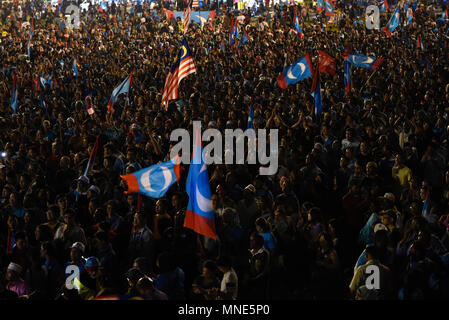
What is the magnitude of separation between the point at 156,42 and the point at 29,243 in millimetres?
23724

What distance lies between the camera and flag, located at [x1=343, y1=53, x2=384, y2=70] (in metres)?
15.7

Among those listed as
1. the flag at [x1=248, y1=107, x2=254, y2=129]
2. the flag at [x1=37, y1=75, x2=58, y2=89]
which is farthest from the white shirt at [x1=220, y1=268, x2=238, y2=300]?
the flag at [x1=37, y1=75, x2=58, y2=89]

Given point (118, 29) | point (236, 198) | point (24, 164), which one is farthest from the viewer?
point (118, 29)

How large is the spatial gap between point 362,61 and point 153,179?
33.2 feet

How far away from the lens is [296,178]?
924 cm

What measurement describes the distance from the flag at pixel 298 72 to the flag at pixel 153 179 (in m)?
7.35

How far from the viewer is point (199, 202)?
22.3 feet

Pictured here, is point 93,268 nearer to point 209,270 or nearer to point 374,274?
point 209,270

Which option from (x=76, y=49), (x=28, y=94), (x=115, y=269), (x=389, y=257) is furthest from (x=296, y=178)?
(x=76, y=49)

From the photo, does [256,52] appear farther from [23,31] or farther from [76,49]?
[23,31]

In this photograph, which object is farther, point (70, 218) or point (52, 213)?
point (52, 213)

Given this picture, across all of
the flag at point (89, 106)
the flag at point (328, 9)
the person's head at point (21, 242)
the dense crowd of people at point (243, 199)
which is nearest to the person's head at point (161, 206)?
the dense crowd of people at point (243, 199)

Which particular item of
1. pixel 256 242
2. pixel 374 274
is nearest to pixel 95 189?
pixel 256 242

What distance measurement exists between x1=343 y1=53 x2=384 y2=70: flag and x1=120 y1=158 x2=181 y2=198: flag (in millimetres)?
9510
